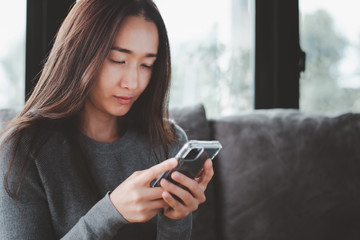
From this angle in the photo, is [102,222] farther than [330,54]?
No

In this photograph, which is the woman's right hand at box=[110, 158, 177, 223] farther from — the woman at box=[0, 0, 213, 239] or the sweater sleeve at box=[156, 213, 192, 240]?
the sweater sleeve at box=[156, 213, 192, 240]

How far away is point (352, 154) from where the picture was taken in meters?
1.42

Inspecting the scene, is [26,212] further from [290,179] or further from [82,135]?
[290,179]

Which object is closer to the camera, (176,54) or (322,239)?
(322,239)

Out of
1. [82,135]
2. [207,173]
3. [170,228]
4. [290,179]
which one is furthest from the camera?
[290,179]

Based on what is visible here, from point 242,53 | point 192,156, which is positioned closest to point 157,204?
point 192,156

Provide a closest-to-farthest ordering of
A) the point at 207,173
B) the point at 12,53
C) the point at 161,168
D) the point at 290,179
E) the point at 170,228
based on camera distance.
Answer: the point at 161,168, the point at 207,173, the point at 170,228, the point at 290,179, the point at 12,53

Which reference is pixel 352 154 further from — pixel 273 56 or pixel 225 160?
pixel 273 56

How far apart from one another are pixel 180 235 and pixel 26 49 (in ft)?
3.67

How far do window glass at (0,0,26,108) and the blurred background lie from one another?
2.13ft

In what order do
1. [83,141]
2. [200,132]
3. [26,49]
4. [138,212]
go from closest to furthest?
[138,212] → [83,141] → [200,132] → [26,49]

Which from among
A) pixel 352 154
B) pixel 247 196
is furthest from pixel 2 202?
pixel 352 154

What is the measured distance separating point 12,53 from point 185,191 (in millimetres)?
1194

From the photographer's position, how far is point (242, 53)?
1.99 metres
